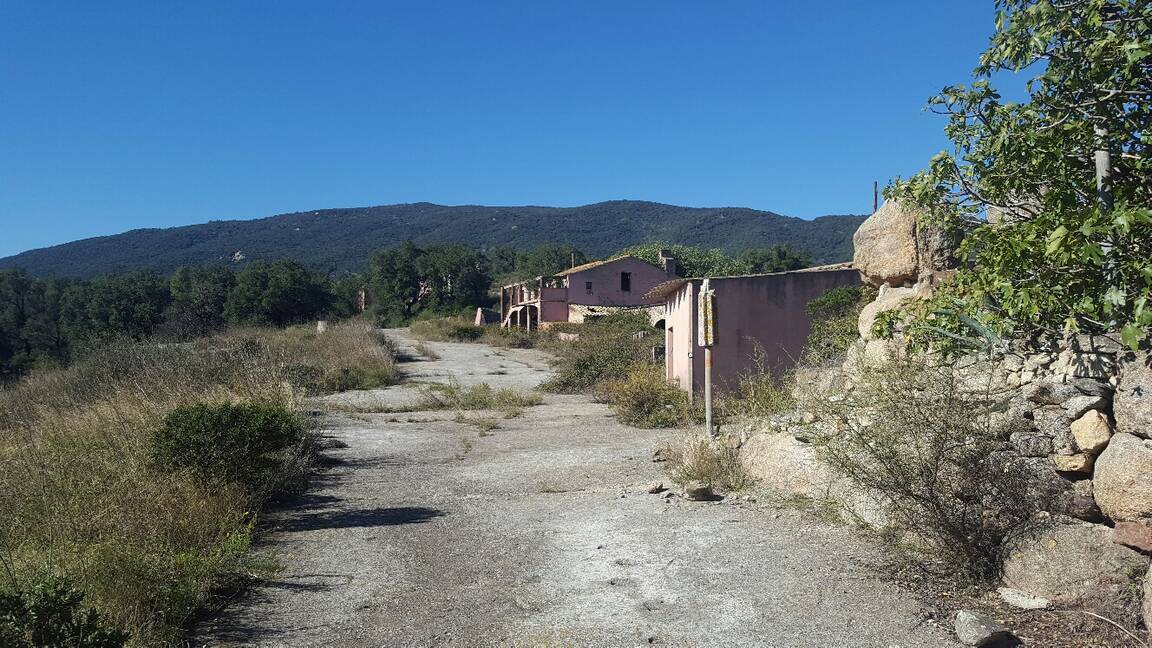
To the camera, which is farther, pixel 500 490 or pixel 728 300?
pixel 728 300

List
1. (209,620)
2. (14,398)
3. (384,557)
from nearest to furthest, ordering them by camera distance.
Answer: (209,620) < (384,557) < (14,398)

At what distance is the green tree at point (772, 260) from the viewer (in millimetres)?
62156

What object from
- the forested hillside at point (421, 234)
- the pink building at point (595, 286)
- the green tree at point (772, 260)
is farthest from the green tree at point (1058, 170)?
the forested hillside at point (421, 234)

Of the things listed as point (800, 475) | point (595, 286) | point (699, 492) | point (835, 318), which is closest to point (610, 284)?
point (595, 286)

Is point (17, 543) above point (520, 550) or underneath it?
above

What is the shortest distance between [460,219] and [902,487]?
175 metres

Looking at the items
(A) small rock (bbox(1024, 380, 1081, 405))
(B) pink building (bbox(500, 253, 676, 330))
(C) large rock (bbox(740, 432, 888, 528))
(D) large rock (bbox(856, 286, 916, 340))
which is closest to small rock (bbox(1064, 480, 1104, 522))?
(A) small rock (bbox(1024, 380, 1081, 405))

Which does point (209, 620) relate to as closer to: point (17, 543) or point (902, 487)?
point (17, 543)

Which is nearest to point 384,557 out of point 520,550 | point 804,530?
point 520,550

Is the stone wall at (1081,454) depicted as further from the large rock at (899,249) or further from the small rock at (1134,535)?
the large rock at (899,249)

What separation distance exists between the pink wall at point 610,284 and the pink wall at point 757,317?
1328 inches

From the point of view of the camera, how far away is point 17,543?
5.22 metres

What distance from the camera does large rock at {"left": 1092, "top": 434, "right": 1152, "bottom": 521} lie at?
13.2 feet

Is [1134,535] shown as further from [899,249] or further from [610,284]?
[610,284]
